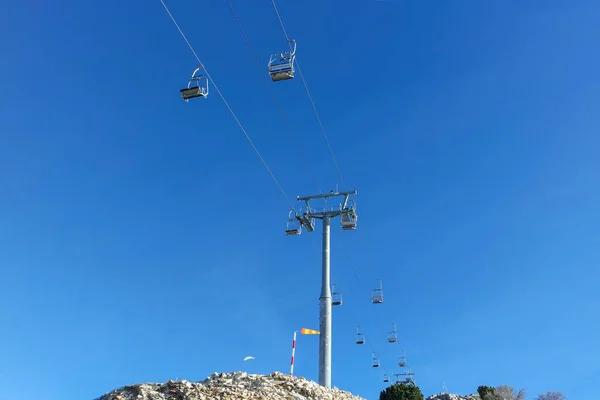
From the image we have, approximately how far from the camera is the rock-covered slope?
19656 millimetres

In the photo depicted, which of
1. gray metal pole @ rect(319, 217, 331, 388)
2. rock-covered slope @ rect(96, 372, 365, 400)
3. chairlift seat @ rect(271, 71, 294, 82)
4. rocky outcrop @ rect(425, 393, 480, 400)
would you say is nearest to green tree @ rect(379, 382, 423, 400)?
rocky outcrop @ rect(425, 393, 480, 400)

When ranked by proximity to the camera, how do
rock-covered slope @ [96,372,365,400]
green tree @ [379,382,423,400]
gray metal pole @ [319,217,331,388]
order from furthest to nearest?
green tree @ [379,382,423,400], gray metal pole @ [319,217,331,388], rock-covered slope @ [96,372,365,400]

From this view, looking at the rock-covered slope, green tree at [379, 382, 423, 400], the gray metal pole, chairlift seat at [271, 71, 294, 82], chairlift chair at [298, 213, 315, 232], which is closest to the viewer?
the rock-covered slope

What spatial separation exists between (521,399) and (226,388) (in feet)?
102

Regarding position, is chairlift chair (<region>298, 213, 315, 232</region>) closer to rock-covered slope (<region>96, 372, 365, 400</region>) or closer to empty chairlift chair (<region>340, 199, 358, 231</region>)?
empty chairlift chair (<region>340, 199, 358, 231</region>)

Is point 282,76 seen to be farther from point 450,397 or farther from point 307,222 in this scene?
point 450,397

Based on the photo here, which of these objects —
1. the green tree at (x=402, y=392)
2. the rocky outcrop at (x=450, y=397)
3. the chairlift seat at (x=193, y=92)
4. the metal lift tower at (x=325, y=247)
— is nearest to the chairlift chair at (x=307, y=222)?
the metal lift tower at (x=325, y=247)

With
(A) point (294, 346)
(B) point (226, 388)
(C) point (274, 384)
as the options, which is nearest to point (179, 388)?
(B) point (226, 388)

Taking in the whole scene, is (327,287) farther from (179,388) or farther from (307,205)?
(179,388)

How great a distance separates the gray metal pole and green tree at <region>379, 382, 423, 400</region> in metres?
11.7

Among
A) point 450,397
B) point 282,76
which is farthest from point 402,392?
point 282,76

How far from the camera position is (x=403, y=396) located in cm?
3916

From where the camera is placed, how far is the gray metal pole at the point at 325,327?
29.7m

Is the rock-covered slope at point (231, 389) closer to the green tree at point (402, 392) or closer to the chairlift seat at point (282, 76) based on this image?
the chairlift seat at point (282, 76)
